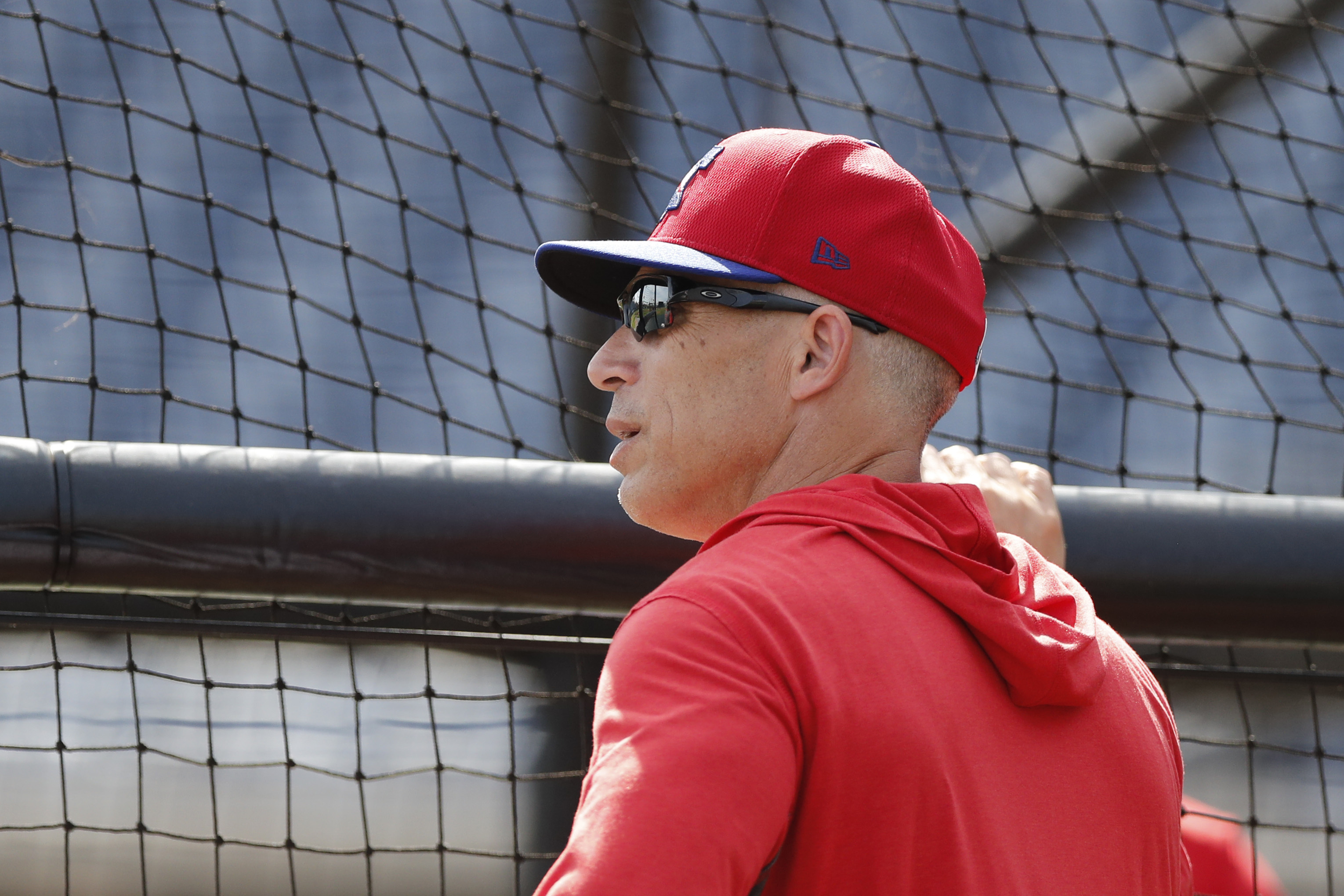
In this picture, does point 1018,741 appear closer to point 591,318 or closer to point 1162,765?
point 1162,765

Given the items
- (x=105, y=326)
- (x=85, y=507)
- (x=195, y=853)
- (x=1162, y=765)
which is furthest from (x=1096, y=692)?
(x=195, y=853)

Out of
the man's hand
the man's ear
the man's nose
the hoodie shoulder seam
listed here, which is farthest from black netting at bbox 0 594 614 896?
the hoodie shoulder seam

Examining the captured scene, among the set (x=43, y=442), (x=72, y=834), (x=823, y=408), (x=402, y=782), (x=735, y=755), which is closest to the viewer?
(x=735, y=755)

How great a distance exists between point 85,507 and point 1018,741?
819 millimetres

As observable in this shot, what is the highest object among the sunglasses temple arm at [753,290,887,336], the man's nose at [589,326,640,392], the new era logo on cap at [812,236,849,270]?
the new era logo on cap at [812,236,849,270]

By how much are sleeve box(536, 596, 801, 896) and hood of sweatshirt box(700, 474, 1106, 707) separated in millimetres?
114

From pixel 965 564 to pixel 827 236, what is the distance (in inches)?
8.1

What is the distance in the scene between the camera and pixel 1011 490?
38.7 inches

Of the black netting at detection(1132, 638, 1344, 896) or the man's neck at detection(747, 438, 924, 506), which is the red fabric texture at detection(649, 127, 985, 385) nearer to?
the man's neck at detection(747, 438, 924, 506)

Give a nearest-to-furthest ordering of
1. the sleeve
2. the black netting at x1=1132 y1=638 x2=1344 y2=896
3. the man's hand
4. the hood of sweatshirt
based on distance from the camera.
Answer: the sleeve
the hood of sweatshirt
the man's hand
the black netting at x1=1132 y1=638 x2=1344 y2=896

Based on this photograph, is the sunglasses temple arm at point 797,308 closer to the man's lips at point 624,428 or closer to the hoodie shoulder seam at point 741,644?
the man's lips at point 624,428

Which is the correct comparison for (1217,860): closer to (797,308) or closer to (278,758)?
(797,308)

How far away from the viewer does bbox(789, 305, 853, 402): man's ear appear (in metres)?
0.65

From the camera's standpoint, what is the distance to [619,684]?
47 centimetres
